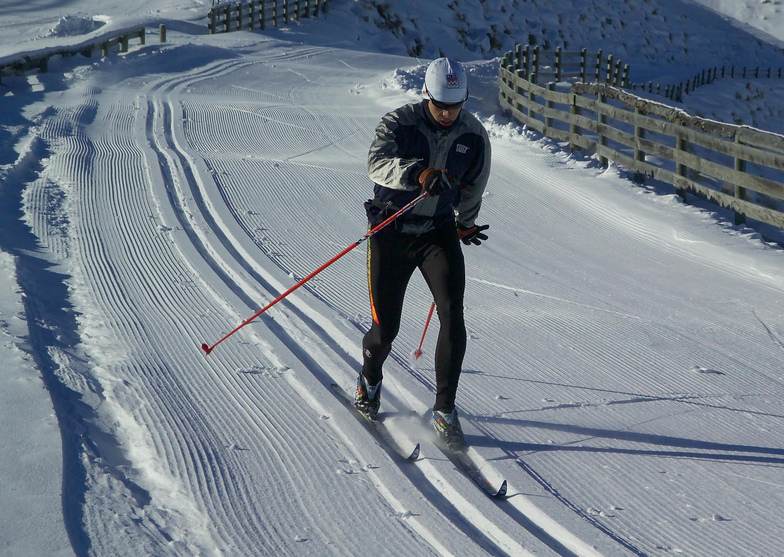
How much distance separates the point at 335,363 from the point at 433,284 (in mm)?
1240

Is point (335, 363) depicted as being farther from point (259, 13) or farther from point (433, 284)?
point (259, 13)

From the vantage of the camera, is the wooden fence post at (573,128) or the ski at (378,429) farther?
the wooden fence post at (573,128)

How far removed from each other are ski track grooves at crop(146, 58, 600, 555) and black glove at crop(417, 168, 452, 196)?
131 centimetres

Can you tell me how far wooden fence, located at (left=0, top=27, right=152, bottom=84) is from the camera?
15938 millimetres

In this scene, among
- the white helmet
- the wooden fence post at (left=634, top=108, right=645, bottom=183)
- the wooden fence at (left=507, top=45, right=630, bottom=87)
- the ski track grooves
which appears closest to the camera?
the ski track grooves

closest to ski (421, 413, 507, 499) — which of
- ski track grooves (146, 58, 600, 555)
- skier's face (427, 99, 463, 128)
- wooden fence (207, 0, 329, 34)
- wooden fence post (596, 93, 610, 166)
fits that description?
ski track grooves (146, 58, 600, 555)

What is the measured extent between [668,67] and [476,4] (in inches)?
426

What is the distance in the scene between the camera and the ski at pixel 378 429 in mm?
3787

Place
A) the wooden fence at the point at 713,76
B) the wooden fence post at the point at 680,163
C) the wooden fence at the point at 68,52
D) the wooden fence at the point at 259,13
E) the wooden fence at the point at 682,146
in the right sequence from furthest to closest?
the wooden fence at the point at 713,76 < the wooden fence at the point at 259,13 < the wooden fence at the point at 68,52 < the wooden fence post at the point at 680,163 < the wooden fence at the point at 682,146

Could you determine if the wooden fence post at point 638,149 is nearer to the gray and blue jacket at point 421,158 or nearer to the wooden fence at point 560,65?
the gray and blue jacket at point 421,158

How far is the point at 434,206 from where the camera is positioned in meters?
3.82

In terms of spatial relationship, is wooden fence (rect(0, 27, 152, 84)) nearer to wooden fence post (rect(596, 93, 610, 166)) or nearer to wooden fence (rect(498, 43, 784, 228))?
wooden fence (rect(498, 43, 784, 228))

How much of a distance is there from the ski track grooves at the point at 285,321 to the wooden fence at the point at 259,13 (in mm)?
17793

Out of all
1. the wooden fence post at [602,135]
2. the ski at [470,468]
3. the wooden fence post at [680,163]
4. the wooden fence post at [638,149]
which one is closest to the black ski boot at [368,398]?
the ski at [470,468]
